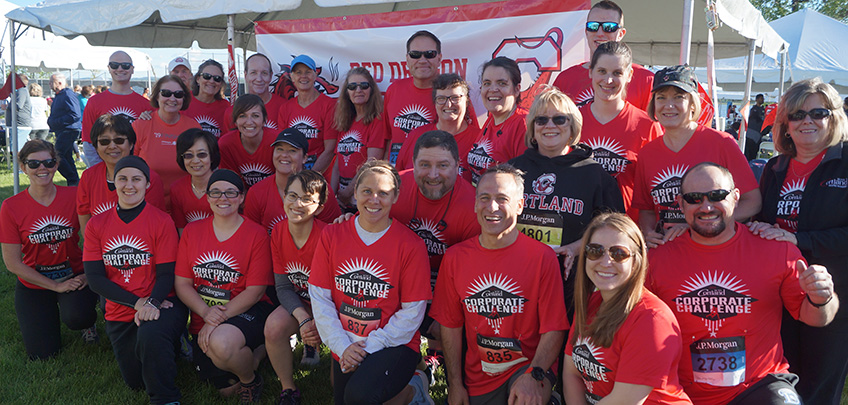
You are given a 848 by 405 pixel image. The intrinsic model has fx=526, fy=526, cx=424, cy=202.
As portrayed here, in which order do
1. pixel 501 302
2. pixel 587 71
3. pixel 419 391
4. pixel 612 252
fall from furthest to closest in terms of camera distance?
pixel 587 71
pixel 419 391
pixel 501 302
pixel 612 252

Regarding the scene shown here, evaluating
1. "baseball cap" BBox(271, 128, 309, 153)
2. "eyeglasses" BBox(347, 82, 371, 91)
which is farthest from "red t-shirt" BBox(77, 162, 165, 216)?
"eyeglasses" BBox(347, 82, 371, 91)

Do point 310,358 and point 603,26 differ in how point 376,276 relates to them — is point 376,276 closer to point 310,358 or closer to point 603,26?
point 310,358

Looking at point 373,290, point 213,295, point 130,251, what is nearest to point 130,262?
point 130,251

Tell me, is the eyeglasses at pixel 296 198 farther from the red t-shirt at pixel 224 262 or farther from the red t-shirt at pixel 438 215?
the red t-shirt at pixel 438 215

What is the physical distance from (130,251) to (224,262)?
72cm

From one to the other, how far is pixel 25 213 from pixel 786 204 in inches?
209

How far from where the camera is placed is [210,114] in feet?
18.1

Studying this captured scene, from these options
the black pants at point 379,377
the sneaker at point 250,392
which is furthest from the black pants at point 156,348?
the black pants at point 379,377

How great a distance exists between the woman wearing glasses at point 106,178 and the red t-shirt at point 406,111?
1914mm

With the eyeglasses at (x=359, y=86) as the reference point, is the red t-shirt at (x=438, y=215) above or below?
below

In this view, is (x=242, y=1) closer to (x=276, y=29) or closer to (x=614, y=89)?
(x=276, y=29)

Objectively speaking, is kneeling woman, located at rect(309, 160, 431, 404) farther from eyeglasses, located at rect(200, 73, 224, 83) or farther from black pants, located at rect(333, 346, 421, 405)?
eyeglasses, located at rect(200, 73, 224, 83)

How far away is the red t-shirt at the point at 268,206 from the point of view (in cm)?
393

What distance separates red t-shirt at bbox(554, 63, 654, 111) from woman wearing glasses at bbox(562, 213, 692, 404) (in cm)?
179
